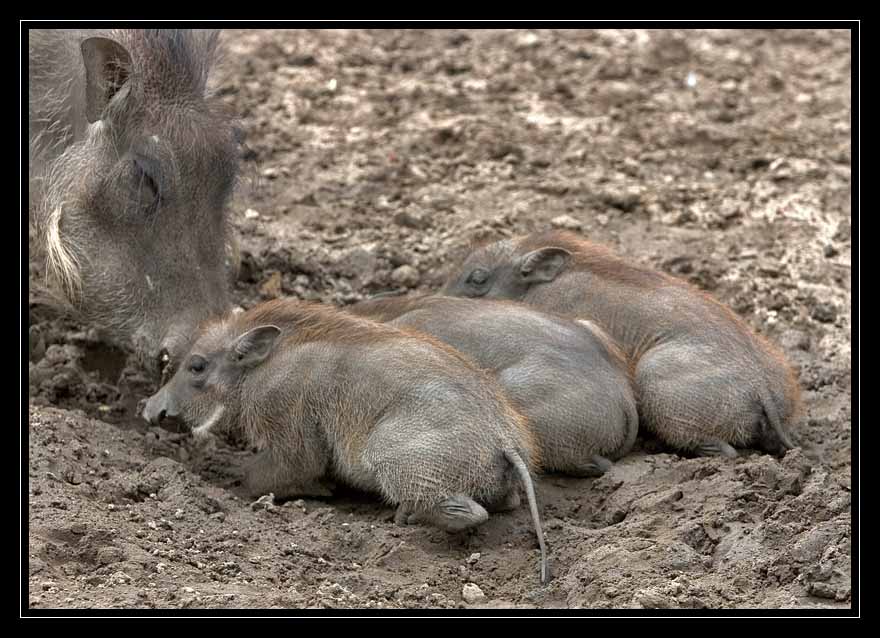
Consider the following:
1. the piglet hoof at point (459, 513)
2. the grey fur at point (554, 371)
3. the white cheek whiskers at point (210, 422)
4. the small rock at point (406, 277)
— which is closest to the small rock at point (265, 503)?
the white cheek whiskers at point (210, 422)

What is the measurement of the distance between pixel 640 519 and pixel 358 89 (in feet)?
Result: 14.5

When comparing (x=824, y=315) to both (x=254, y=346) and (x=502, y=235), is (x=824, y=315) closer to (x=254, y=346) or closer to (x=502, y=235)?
(x=502, y=235)

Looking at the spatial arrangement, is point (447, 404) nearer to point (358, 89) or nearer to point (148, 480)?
point (148, 480)

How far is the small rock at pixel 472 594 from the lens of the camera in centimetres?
415

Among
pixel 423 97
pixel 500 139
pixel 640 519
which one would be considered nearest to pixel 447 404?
pixel 640 519

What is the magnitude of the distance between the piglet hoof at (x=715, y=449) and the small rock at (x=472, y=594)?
4.32ft

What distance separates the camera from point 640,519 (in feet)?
15.1

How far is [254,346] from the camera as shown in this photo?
510cm

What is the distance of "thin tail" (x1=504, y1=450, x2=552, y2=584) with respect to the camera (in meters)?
4.26

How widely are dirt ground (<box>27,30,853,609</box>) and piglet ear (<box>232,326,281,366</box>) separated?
0.46m

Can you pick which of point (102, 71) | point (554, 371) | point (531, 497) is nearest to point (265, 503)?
point (531, 497)

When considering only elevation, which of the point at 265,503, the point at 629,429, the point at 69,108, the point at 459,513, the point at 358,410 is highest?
→ the point at 69,108

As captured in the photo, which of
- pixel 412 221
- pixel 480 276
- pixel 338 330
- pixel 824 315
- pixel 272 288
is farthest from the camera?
pixel 412 221

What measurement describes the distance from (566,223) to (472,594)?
10.1ft
